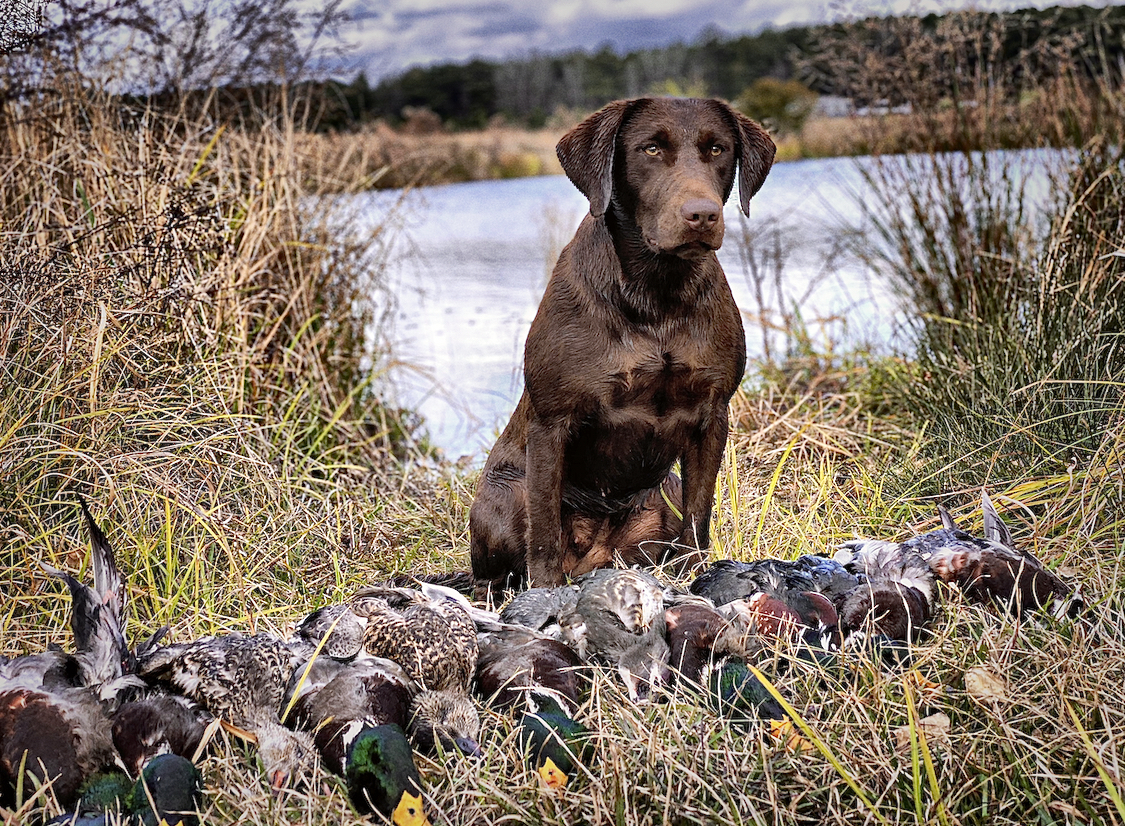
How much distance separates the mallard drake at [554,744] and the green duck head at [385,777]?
261 millimetres

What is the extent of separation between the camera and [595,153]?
275 centimetres

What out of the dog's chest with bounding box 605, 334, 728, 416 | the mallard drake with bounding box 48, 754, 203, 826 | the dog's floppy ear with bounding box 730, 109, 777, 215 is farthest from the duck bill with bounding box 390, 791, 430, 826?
the dog's floppy ear with bounding box 730, 109, 777, 215

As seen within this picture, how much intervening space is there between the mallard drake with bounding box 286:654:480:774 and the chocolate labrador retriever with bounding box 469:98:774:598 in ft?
2.48

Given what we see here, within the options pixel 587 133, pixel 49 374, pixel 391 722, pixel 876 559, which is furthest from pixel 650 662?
pixel 49 374

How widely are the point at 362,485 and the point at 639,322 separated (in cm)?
210

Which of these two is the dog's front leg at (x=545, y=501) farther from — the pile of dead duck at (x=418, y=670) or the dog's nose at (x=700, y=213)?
the dog's nose at (x=700, y=213)

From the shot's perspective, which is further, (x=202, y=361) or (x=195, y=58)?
(x=195, y=58)

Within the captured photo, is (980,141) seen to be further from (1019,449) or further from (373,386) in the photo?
(373,386)

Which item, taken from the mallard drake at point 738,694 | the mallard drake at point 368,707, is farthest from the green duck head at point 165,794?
the mallard drake at point 738,694

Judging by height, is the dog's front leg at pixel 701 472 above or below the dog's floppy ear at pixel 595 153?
A: below

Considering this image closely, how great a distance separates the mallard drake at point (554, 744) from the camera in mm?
2170

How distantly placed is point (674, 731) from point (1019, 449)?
2.25 m

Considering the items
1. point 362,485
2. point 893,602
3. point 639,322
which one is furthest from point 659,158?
point 362,485

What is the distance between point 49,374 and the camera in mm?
3408
